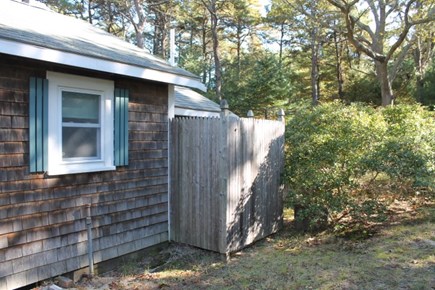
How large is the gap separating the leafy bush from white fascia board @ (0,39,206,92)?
2569 mm

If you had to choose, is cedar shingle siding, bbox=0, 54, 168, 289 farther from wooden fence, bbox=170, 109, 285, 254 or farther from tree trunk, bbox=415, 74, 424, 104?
tree trunk, bbox=415, 74, 424, 104

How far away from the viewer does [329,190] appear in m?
5.92

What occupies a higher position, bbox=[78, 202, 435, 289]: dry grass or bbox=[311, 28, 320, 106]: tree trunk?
bbox=[311, 28, 320, 106]: tree trunk

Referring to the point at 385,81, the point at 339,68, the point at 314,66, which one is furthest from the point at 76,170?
the point at 339,68

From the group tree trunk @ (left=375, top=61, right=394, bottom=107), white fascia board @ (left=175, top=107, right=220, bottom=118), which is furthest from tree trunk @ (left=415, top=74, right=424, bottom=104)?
white fascia board @ (left=175, top=107, right=220, bottom=118)

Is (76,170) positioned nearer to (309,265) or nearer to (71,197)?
(71,197)

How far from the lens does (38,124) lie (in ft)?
13.0

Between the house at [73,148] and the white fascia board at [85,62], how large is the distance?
0.03 ft

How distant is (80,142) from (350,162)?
4.34 meters

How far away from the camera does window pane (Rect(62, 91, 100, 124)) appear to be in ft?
14.2

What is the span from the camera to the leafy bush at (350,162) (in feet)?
18.6

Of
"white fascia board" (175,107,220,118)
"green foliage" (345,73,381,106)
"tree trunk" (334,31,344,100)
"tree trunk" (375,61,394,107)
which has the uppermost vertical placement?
"tree trunk" (334,31,344,100)

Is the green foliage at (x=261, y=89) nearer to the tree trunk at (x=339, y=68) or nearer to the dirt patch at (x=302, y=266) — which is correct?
the tree trunk at (x=339, y=68)

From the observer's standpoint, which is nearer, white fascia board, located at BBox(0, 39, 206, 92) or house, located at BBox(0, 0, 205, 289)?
white fascia board, located at BBox(0, 39, 206, 92)
